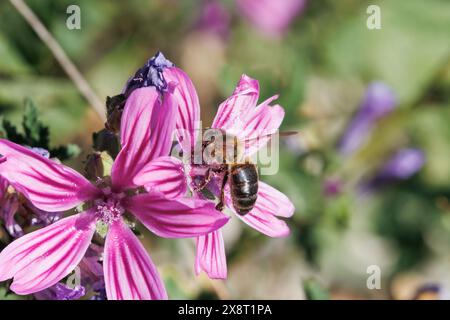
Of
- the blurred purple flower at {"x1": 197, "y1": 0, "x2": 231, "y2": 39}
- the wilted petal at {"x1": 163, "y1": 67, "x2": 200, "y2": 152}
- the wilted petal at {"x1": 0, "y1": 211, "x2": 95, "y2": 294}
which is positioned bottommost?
the wilted petal at {"x1": 0, "y1": 211, "x2": 95, "y2": 294}

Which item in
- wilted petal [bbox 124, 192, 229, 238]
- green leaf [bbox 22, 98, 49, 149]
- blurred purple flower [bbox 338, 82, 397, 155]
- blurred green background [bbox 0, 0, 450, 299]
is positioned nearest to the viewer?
wilted petal [bbox 124, 192, 229, 238]

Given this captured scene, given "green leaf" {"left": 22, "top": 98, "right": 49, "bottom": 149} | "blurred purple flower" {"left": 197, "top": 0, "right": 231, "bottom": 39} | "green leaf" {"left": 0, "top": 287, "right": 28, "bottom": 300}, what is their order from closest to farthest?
1. "green leaf" {"left": 0, "top": 287, "right": 28, "bottom": 300}
2. "green leaf" {"left": 22, "top": 98, "right": 49, "bottom": 149}
3. "blurred purple flower" {"left": 197, "top": 0, "right": 231, "bottom": 39}

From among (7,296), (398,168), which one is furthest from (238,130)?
(398,168)

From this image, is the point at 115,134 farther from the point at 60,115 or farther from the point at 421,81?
the point at 421,81

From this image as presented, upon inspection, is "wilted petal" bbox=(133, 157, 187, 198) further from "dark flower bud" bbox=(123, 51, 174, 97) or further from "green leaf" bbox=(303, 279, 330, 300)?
"green leaf" bbox=(303, 279, 330, 300)

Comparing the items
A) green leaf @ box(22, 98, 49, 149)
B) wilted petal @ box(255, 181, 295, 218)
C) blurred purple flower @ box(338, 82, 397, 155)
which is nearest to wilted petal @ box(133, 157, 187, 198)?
wilted petal @ box(255, 181, 295, 218)

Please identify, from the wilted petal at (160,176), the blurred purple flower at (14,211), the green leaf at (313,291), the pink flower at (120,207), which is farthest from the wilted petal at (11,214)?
the green leaf at (313,291)
